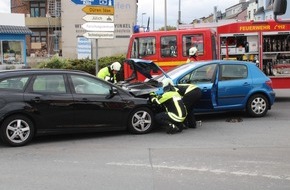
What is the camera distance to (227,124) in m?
10.0

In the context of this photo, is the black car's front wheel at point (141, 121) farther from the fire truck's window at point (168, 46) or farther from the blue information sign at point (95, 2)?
the fire truck's window at point (168, 46)

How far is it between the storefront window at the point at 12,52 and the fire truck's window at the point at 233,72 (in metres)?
21.7

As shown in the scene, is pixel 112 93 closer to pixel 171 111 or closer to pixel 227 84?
pixel 171 111

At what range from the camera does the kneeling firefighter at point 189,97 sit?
30.2 feet

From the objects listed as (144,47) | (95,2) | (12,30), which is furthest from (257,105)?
(12,30)

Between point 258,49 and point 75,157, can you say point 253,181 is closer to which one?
point 75,157

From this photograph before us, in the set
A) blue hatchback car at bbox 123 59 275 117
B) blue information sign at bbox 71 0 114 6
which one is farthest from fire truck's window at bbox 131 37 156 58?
blue hatchback car at bbox 123 59 275 117

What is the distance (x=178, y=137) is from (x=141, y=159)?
1890mm

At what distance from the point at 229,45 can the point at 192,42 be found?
1402mm

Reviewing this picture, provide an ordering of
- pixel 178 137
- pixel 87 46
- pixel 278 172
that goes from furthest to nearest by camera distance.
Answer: pixel 87 46 → pixel 178 137 → pixel 278 172

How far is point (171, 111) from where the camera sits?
8.98 meters

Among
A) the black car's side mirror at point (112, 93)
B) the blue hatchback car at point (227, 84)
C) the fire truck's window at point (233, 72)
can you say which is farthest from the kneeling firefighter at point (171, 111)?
the fire truck's window at point (233, 72)

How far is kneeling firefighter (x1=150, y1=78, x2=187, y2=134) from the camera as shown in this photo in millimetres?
8898

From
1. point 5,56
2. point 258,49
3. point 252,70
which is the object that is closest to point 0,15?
point 5,56
